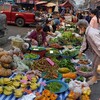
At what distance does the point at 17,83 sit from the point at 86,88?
1321 millimetres

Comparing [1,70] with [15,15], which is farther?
[15,15]

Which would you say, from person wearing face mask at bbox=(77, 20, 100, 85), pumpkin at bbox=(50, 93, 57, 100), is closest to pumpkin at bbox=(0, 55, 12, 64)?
pumpkin at bbox=(50, 93, 57, 100)

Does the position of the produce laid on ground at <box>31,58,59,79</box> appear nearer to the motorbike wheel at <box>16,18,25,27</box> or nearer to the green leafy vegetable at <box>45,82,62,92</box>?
the green leafy vegetable at <box>45,82,62,92</box>

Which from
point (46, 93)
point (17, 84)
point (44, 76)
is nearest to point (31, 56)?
point (44, 76)

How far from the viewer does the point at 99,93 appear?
18.0ft

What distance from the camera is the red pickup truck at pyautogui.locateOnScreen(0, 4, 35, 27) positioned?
20.7m

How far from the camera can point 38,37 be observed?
810 cm

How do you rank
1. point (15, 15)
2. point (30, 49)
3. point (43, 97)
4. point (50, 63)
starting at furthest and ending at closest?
point (15, 15), point (30, 49), point (50, 63), point (43, 97)

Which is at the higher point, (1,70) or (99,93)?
(1,70)

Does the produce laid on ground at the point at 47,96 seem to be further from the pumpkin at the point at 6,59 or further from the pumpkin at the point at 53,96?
the pumpkin at the point at 6,59

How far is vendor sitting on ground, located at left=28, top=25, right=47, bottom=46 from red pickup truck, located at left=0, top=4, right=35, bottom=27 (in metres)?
12.8

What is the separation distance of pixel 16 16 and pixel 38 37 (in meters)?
13.2

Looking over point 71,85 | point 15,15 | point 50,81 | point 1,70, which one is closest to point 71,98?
point 71,85

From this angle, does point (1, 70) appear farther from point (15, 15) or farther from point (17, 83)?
point (15, 15)
